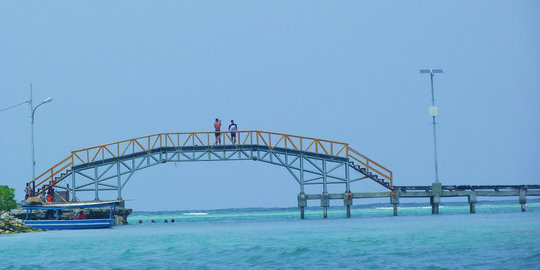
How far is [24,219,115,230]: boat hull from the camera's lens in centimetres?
4734

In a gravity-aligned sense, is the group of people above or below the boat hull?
above

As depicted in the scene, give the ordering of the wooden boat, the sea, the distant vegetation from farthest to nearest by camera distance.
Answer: the distant vegetation
the wooden boat
the sea

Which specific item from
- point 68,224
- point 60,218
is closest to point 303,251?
point 68,224

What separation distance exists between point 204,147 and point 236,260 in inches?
1093

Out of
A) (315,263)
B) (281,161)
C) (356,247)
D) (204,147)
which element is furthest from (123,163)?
(315,263)

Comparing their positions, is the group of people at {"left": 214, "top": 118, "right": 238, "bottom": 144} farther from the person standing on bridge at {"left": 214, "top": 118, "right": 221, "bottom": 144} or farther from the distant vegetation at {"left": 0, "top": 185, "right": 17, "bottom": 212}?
the distant vegetation at {"left": 0, "top": 185, "right": 17, "bottom": 212}

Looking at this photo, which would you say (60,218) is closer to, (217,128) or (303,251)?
(217,128)

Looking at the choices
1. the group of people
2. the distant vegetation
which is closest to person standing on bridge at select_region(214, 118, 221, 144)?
the group of people

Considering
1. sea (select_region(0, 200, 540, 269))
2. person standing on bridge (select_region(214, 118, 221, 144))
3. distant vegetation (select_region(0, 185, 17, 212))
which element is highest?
person standing on bridge (select_region(214, 118, 221, 144))

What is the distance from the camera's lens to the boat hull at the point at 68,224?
4734cm

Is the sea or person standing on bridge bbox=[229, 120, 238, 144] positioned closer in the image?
the sea

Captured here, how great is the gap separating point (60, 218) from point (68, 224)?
7.46 ft

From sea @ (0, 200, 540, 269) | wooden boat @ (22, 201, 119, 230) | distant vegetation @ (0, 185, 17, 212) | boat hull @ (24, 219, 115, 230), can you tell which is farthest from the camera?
distant vegetation @ (0, 185, 17, 212)

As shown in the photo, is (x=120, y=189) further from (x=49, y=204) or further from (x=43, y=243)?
(x=43, y=243)
